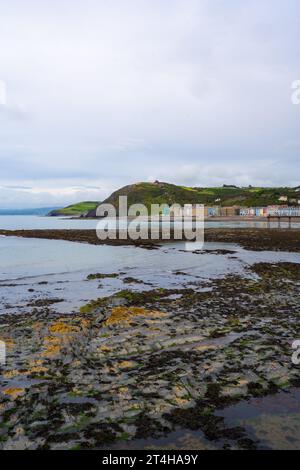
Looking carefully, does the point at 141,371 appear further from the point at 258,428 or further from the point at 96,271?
the point at 96,271

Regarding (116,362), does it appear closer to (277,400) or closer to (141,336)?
(141,336)

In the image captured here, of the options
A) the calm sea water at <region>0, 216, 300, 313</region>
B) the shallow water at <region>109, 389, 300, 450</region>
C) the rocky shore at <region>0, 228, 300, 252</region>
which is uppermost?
the rocky shore at <region>0, 228, 300, 252</region>

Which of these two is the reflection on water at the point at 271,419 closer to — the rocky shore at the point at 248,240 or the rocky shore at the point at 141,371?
the rocky shore at the point at 141,371

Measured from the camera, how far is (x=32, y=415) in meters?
7.53

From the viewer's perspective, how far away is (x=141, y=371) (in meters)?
9.70

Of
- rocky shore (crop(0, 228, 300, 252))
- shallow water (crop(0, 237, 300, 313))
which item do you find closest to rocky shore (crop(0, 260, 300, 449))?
shallow water (crop(0, 237, 300, 313))

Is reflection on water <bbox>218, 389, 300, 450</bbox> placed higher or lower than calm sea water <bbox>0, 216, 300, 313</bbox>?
lower

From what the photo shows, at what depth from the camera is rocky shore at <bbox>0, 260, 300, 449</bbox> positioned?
6.96m

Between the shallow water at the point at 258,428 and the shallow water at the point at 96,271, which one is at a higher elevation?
the shallow water at the point at 96,271

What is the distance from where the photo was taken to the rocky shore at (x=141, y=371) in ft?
22.8

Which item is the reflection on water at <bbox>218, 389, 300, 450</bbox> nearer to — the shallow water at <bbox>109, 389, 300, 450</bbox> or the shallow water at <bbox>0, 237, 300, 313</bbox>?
the shallow water at <bbox>109, 389, 300, 450</bbox>

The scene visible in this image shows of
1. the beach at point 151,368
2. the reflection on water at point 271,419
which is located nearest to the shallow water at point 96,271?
the beach at point 151,368
